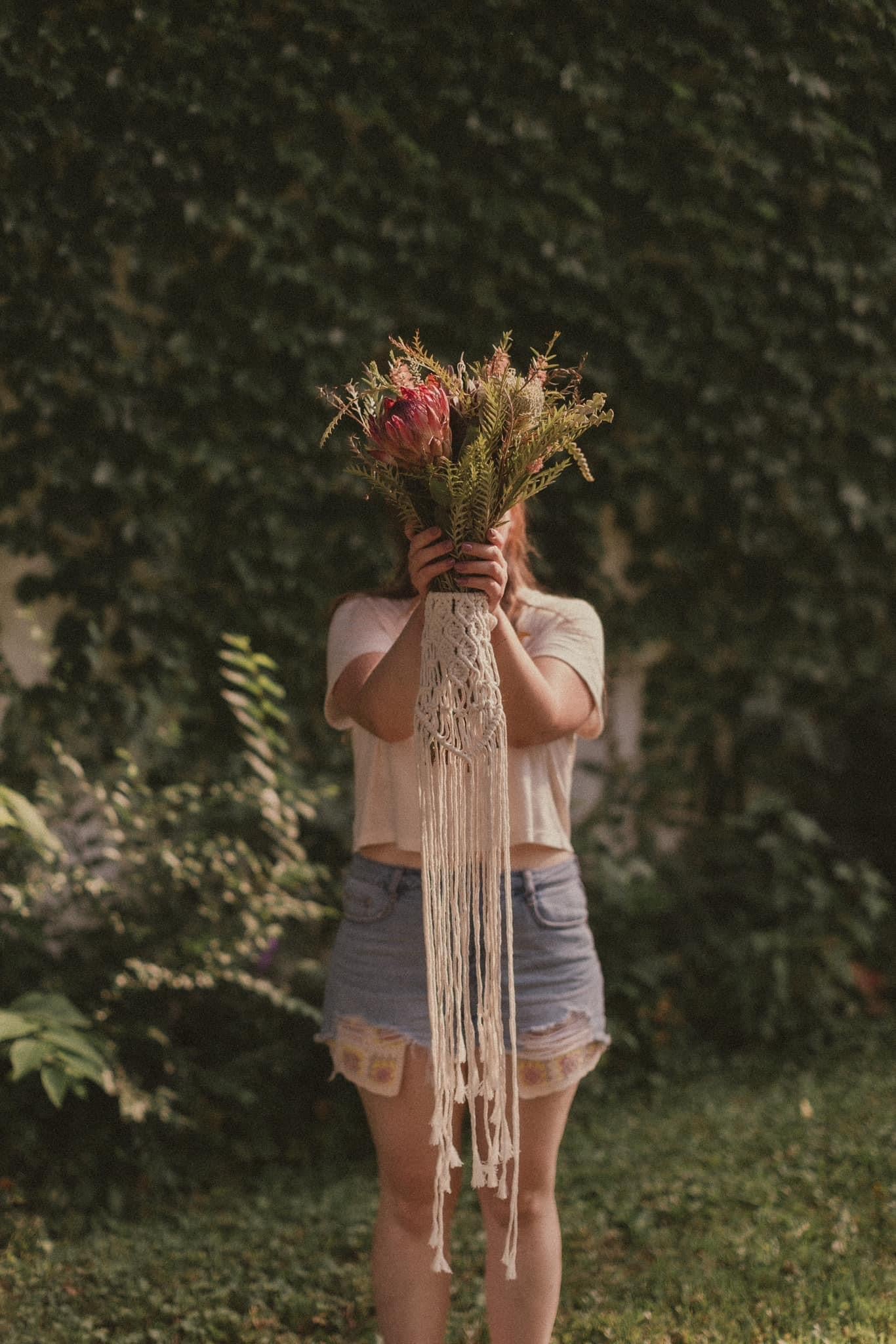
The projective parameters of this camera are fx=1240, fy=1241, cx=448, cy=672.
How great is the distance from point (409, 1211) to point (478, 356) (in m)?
2.80

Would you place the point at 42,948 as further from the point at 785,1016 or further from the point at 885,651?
the point at 885,651

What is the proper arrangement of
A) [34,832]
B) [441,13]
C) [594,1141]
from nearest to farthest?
[34,832]
[594,1141]
[441,13]

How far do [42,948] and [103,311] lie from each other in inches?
71.9

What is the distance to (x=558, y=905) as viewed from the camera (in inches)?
82.8

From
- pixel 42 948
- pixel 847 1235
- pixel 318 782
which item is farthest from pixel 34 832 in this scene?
pixel 847 1235

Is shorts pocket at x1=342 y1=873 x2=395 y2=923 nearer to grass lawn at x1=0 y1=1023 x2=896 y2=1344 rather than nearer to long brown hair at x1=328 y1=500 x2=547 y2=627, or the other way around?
long brown hair at x1=328 y1=500 x2=547 y2=627

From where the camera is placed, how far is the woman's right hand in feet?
6.00

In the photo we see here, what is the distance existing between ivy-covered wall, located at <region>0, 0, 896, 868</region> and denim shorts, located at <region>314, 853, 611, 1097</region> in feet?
5.62

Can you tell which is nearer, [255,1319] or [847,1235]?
[255,1319]

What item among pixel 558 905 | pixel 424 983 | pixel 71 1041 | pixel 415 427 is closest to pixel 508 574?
pixel 415 427

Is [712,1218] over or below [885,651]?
below

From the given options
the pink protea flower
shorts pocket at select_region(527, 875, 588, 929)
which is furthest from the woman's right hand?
shorts pocket at select_region(527, 875, 588, 929)

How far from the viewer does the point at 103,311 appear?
363 cm

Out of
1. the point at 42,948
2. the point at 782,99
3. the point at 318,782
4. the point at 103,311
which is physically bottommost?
the point at 42,948
